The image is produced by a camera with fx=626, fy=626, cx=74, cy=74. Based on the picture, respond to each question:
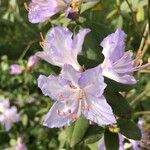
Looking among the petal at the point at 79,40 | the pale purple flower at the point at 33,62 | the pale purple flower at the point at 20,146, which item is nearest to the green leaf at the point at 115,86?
the petal at the point at 79,40

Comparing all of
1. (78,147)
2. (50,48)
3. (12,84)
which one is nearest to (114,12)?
(78,147)

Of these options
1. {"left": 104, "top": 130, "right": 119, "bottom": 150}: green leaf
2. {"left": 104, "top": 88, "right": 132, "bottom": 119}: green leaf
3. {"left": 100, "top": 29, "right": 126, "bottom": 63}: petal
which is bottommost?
{"left": 104, "top": 130, "right": 119, "bottom": 150}: green leaf

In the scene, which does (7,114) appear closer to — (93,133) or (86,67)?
(93,133)

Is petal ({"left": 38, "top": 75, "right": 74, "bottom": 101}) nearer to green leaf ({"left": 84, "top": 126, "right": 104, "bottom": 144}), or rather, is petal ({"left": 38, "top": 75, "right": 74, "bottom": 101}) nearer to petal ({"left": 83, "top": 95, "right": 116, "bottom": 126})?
petal ({"left": 83, "top": 95, "right": 116, "bottom": 126})

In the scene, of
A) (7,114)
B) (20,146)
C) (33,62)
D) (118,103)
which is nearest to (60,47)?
(118,103)

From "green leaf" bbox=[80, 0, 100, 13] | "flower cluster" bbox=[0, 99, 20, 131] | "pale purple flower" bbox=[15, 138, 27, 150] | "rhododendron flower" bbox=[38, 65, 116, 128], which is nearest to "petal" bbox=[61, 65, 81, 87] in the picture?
"rhododendron flower" bbox=[38, 65, 116, 128]

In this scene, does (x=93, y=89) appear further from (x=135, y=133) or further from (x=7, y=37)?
(x=7, y=37)
